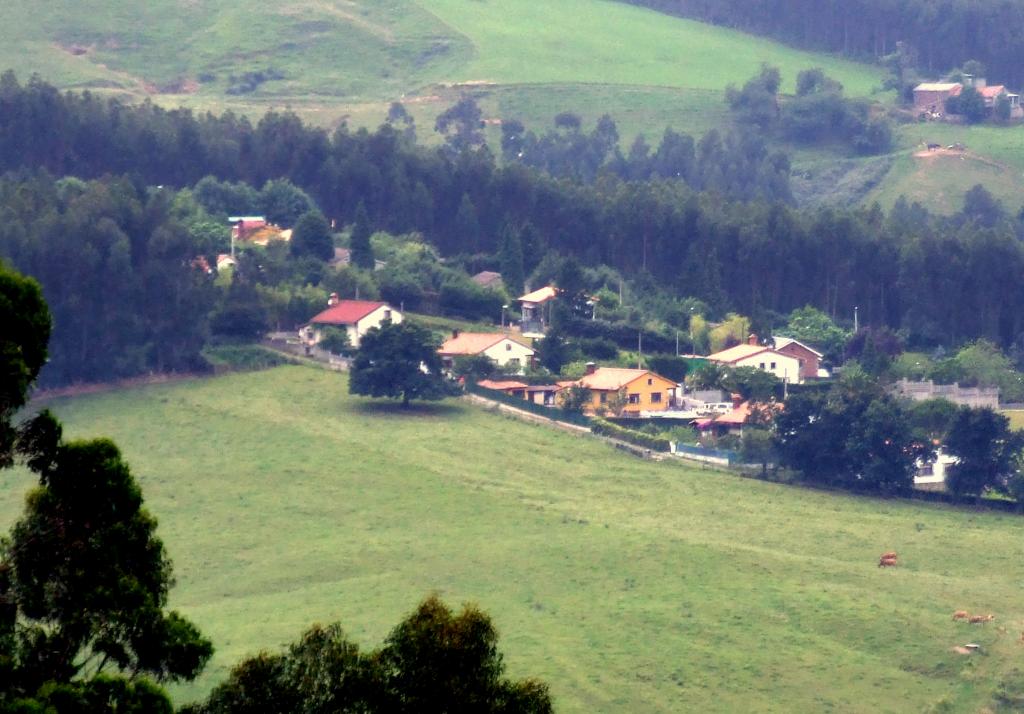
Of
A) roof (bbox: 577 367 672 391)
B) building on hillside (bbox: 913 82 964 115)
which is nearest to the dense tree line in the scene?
building on hillside (bbox: 913 82 964 115)

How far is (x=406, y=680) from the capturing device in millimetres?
18062

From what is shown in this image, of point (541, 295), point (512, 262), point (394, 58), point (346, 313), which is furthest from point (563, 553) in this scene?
point (394, 58)

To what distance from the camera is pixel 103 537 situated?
58.3ft

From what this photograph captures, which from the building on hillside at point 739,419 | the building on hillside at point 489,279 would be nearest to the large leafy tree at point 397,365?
the building on hillside at point 739,419

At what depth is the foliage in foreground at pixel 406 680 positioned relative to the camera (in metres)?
17.9

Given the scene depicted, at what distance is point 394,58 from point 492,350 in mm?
76188

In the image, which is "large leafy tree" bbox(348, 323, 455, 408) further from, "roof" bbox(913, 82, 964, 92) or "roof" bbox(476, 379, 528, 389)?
"roof" bbox(913, 82, 964, 92)

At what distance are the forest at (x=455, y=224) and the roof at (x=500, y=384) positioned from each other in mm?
9006

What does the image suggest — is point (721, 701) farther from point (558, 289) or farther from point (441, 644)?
point (558, 289)

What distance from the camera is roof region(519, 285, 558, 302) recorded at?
82.8 metres

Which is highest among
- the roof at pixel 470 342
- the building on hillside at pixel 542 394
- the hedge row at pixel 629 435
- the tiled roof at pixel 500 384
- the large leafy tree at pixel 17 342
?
the large leafy tree at pixel 17 342

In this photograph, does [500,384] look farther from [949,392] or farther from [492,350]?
[949,392]

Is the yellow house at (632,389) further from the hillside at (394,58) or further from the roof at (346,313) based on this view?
the hillside at (394,58)

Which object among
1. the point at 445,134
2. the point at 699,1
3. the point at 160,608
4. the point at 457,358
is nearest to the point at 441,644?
the point at 160,608
